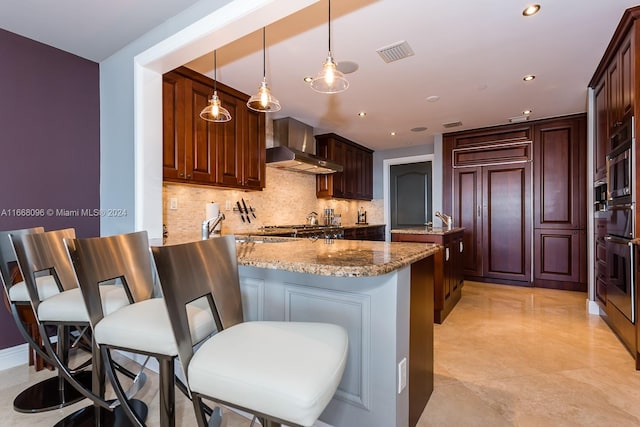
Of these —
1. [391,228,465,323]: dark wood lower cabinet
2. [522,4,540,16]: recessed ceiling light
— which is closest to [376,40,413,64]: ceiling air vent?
[522,4,540,16]: recessed ceiling light

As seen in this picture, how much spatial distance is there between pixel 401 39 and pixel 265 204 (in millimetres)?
2581

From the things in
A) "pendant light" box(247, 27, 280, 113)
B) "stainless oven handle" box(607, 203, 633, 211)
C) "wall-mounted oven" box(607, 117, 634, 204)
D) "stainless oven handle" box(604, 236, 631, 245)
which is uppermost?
"pendant light" box(247, 27, 280, 113)

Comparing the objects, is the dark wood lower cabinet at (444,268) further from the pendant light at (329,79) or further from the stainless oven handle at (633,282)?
the pendant light at (329,79)

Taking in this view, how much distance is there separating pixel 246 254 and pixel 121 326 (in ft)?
1.71

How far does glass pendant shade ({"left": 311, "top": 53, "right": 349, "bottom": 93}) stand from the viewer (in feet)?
5.72

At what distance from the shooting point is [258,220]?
4070 millimetres

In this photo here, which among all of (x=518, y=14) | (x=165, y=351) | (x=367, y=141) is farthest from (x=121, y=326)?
(x=367, y=141)

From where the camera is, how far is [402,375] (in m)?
1.32

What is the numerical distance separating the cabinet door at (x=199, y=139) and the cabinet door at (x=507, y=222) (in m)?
4.05

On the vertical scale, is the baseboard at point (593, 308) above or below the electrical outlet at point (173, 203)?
below

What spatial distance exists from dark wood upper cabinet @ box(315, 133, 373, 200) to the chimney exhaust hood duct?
1.49 feet

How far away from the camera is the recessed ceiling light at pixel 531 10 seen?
2002mm

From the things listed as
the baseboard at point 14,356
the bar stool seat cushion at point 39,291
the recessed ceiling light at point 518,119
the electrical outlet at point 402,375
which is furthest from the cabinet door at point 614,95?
the baseboard at point 14,356

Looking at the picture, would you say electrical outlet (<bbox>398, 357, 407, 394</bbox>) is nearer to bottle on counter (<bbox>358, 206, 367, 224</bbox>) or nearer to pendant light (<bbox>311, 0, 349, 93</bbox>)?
pendant light (<bbox>311, 0, 349, 93</bbox>)
